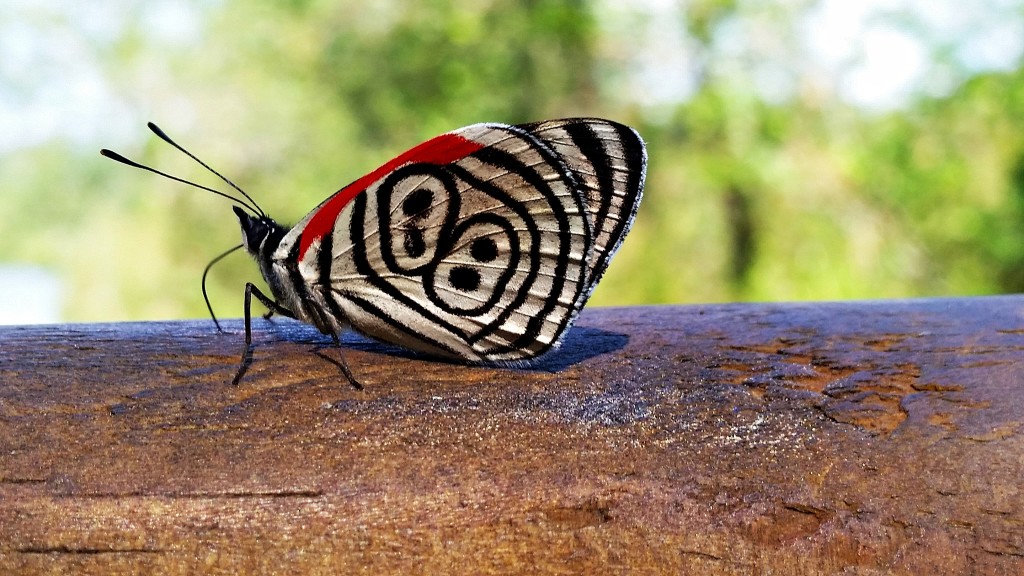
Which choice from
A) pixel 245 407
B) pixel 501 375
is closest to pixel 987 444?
pixel 501 375

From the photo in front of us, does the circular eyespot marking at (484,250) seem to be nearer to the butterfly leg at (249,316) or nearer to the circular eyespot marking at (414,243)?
the circular eyespot marking at (414,243)

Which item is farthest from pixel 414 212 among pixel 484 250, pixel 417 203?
pixel 484 250

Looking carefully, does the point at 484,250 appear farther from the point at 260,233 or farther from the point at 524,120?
the point at 524,120

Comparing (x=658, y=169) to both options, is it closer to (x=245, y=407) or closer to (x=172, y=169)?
(x=172, y=169)

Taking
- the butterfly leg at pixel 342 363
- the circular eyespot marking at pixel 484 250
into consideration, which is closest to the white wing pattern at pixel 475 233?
the circular eyespot marking at pixel 484 250

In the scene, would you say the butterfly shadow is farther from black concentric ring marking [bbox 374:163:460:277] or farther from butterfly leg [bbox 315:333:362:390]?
black concentric ring marking [bbox 374:163:460:277]

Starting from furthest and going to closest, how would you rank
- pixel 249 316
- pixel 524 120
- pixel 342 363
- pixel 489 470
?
1. pixel 524 120
2. pixel 249 316
3. pixel 342 363
4. pixel 489 470
